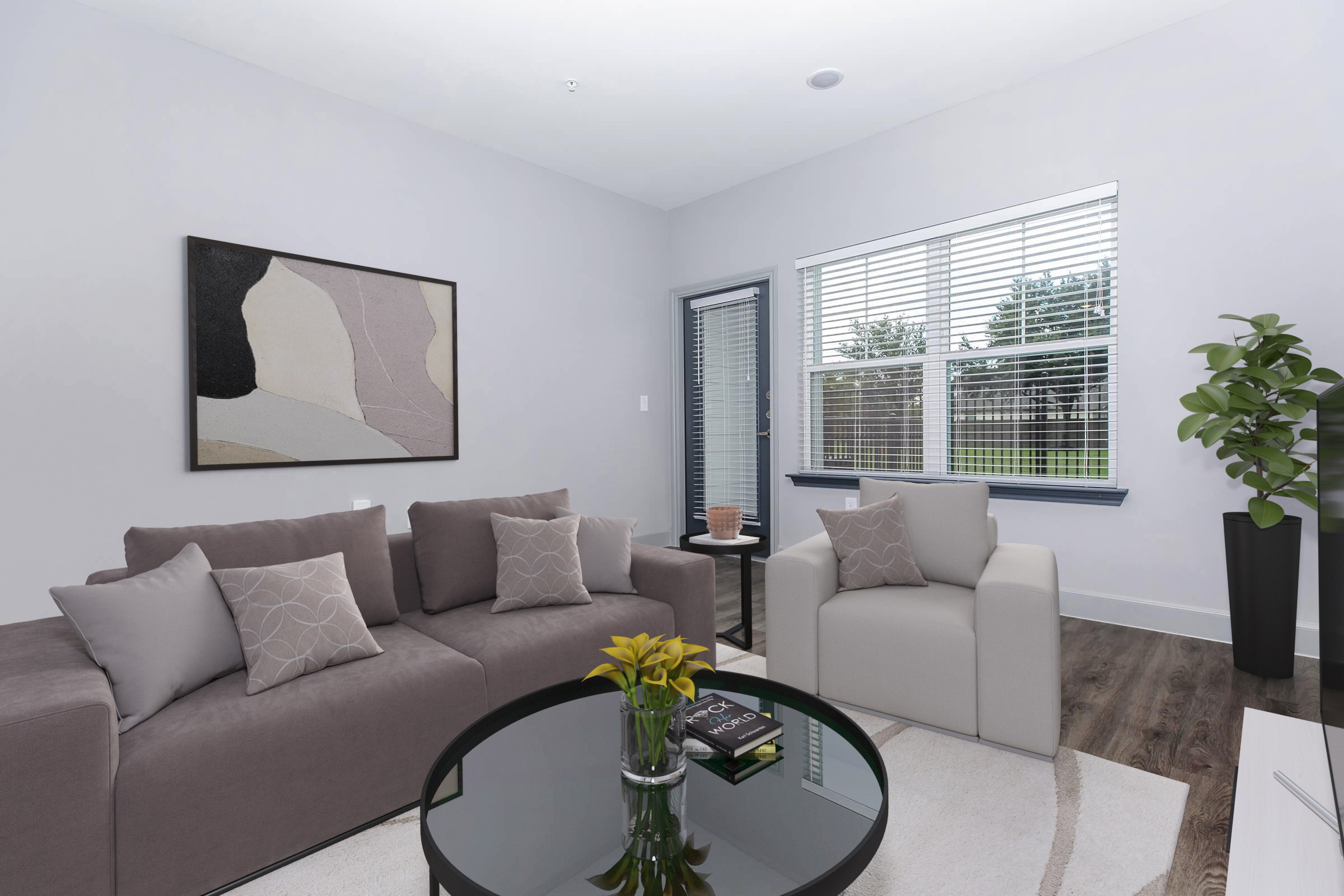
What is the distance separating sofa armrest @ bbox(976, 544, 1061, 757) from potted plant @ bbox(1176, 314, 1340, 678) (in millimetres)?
1194

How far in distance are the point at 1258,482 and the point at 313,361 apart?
170 inches

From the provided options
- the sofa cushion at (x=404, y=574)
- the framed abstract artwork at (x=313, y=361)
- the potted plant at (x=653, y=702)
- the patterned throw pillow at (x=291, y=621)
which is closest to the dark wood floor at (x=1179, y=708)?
the potted plant at (x=653, y=702)

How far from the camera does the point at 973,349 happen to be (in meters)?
3.79

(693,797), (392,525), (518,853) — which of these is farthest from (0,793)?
(392,525)

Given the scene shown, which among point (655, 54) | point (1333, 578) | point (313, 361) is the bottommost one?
point (1333, 578)

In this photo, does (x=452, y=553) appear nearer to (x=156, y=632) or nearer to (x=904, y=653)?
(x=156, y=632)

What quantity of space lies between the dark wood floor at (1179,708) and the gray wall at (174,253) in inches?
96.6

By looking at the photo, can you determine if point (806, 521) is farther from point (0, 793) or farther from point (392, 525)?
point (0, 793)

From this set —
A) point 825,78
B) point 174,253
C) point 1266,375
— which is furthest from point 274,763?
point 825,78

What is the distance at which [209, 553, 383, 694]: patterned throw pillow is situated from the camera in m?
1.72

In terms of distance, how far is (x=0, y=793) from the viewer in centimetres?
117

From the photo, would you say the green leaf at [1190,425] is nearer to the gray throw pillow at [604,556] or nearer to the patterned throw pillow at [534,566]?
the gray throw pillow at [604,556]

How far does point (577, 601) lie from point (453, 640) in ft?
1.60

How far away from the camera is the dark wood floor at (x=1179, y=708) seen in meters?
1.62
